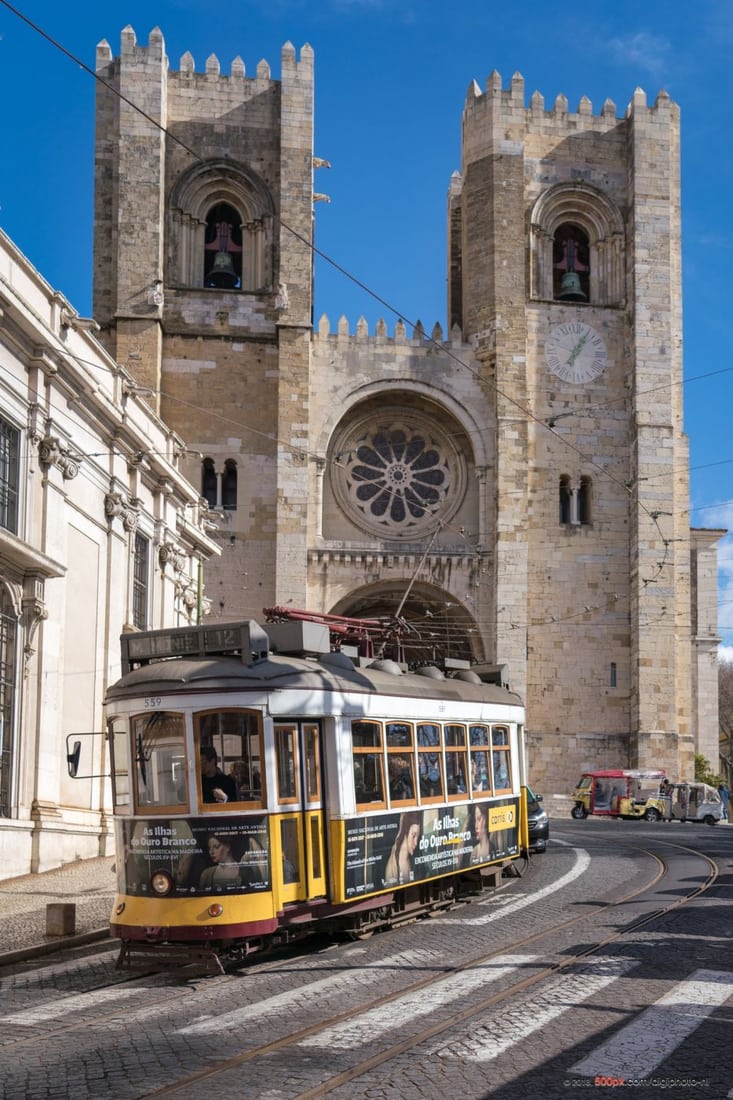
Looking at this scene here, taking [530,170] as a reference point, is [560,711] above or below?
below

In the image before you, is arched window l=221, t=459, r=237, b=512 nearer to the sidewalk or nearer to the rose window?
the rose window

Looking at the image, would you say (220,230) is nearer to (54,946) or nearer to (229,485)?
(229,485)

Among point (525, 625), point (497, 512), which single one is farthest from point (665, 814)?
point (497, 512)

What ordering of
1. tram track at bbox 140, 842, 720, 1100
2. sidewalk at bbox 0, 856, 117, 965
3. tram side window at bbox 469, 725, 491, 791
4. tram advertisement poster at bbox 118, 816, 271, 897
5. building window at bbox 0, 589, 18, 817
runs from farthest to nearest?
1. building window at bbox 0, 589, 18, 817
2. tram side window at bbox 469, 725, 491, 791
3. sidewalk at bbox 0, 856, 117, 965
4. tram advertisement poster at bbox 118, 816, 271, 897
5. tram track at bbox 140, 842, 720, 1100

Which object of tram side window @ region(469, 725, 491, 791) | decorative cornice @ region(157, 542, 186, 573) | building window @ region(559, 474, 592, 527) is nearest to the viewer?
tram side window @ region(469, 725, 491, 791)

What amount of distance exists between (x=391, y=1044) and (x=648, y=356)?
3589 cm

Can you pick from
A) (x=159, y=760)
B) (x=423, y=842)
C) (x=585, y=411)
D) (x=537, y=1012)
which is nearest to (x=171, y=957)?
(x=159, y=760)

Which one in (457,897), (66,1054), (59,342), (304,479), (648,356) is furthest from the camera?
(648,356)

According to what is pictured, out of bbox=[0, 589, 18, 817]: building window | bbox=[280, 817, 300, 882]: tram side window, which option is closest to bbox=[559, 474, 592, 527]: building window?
bbox=[0, 589, 18, 817]: building window

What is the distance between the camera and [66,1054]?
24.1ft

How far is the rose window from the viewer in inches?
1624

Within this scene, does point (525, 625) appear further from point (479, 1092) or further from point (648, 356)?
point (479, 1092)

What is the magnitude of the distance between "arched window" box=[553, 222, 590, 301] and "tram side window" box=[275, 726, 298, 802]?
34.2 metres

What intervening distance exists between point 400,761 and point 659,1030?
4.73m
